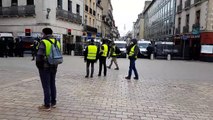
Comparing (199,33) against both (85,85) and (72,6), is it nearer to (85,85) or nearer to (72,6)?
(72,6)

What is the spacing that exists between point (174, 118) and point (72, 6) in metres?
30.6

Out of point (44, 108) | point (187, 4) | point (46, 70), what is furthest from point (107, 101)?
point (187, 4)

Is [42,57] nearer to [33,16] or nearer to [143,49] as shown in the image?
[33,16]

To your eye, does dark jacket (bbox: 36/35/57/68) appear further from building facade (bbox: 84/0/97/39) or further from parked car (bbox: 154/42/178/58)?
building facade (bbox: 84/0/97/39)

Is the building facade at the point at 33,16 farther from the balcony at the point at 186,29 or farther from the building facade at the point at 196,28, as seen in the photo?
the balcony at the point at 186,29

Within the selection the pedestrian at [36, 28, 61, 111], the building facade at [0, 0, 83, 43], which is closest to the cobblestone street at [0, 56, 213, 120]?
the pedestrian at [36, 28, 61, 111]

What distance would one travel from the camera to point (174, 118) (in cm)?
555

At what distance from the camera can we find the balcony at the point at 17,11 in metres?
27.7

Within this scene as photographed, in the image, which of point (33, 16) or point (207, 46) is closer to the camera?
point (207, 46)

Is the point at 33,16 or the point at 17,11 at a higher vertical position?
the point at 17,11

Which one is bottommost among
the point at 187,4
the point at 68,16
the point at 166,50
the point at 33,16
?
the point at 166,50

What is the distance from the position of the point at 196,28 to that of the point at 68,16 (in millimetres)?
14882

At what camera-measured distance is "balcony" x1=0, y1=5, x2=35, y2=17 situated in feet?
90.8

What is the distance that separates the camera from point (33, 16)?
91.0 feet
